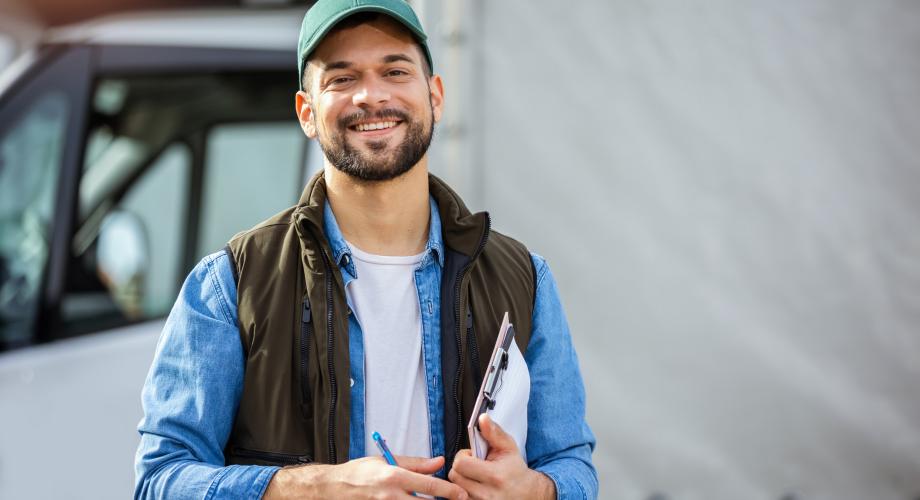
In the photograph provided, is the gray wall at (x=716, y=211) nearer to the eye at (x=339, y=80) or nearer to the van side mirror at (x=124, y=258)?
the eye at (x=339, y=80)

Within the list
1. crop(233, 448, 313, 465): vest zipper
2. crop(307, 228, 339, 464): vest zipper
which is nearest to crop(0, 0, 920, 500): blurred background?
crop(307, 228, 339, 464): vest zipper

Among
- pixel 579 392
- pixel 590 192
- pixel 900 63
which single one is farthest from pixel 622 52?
pixel 579 392

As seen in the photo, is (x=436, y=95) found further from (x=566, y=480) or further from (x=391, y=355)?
(x=566, y=480)

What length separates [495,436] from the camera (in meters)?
1.44

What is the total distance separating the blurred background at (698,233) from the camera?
2574 mm

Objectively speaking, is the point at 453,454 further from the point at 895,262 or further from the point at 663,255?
the point at 895,262

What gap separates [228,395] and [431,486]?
1.14 ft

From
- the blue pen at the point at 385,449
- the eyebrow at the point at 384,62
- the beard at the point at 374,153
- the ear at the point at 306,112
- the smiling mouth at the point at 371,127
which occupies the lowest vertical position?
the blue pen at the point at 385,449

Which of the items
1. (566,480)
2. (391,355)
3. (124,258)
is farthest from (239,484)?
(124,258)

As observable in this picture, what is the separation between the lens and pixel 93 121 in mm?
3131

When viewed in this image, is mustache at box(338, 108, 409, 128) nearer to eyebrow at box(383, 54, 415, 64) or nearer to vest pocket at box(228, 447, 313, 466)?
eyebrow at box(383, 54, 415, 64)

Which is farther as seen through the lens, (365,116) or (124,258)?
(124,258)

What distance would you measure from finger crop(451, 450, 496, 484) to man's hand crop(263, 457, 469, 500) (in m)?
0.03

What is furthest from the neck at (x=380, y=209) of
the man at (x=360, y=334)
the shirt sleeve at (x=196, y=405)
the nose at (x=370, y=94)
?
the shirt sleeve at (x=196, y=405)
